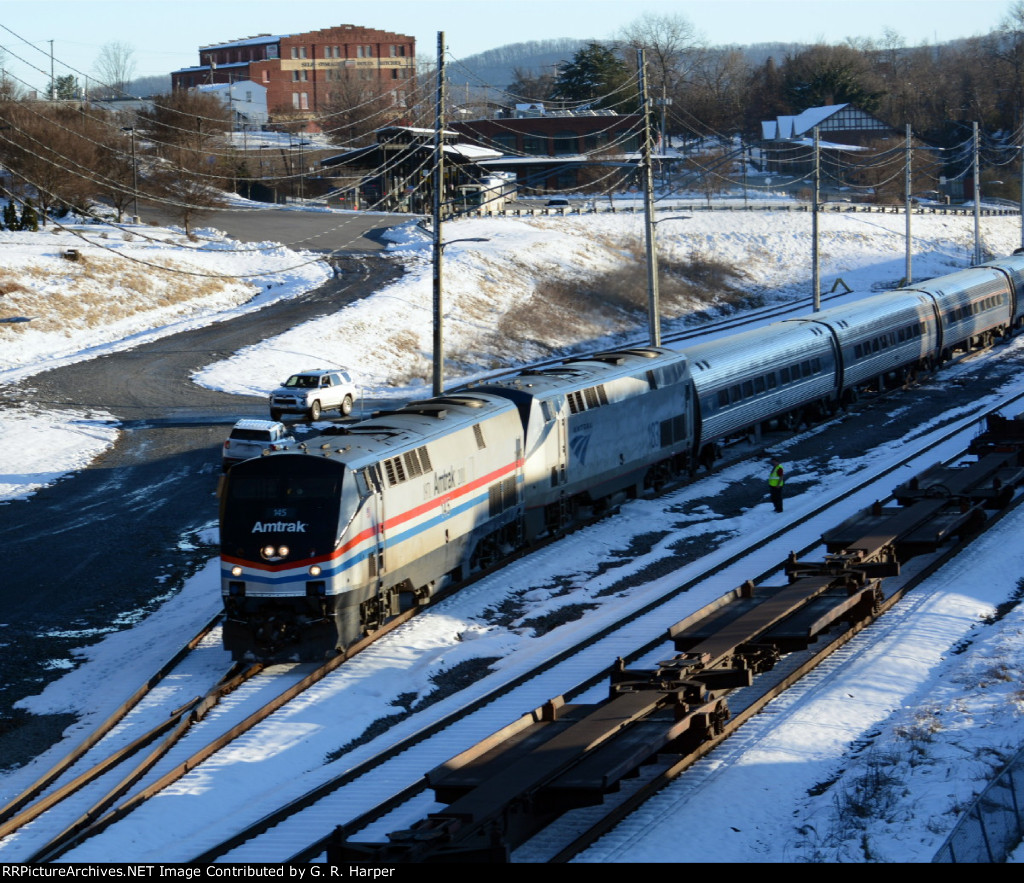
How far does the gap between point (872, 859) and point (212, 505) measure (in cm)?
2291

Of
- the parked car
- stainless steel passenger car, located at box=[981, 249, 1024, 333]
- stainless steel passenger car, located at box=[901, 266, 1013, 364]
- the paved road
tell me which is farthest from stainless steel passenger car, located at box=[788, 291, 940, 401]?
the paved road

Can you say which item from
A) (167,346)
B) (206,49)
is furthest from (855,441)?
(206,49)

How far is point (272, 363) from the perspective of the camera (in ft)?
171

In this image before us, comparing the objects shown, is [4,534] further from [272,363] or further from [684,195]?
[684,195]

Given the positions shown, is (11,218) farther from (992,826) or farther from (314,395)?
(992,826)

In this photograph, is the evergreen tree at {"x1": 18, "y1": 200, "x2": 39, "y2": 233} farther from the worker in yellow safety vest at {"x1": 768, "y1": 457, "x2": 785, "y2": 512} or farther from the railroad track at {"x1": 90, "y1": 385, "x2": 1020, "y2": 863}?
the railroad track at {"x1": 90, "y1": 385, "x2": 1020, "y2": 863}

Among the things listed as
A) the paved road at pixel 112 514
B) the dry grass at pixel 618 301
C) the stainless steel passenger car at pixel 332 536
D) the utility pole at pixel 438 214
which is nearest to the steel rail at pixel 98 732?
the paved road at pixel 112 514

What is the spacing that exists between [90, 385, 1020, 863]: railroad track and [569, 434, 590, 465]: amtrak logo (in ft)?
12.5

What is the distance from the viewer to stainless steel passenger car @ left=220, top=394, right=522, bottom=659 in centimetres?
2050

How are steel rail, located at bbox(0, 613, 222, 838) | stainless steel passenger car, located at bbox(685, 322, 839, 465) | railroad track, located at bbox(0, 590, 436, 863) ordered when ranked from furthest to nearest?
stainless steel passenger car, located at bbox(685, 322, 839, 465) < steel rail, located at bbox(0, 613, 222, 838) < railroad track, located at bbox(0, 590, 436, 863)

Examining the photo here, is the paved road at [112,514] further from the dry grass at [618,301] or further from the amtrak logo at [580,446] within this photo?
the dry grass at [618,301]

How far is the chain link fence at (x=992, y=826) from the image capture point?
12.0 m

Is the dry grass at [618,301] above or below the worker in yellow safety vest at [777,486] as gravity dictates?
above

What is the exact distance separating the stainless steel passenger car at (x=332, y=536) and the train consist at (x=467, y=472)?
3 centimetres
